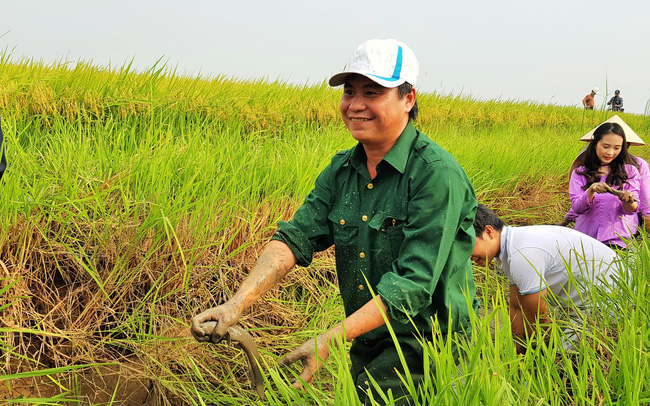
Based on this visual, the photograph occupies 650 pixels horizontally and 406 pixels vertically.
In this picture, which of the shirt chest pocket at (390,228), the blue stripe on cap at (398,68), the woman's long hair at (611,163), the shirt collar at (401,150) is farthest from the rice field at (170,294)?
the woman's long hair at (611,163)

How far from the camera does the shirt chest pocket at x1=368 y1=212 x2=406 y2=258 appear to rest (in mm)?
1769

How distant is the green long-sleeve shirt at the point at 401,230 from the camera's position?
1.59 m

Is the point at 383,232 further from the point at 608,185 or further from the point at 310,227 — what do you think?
the point at 608,185

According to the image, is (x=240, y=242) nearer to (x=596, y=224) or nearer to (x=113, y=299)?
(x=113, y=299)

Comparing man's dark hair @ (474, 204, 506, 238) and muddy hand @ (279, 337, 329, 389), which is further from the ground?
man's dark hair @ (474, 204, 506, 238)

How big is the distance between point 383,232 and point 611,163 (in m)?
2.79

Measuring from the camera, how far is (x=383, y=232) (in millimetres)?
1804

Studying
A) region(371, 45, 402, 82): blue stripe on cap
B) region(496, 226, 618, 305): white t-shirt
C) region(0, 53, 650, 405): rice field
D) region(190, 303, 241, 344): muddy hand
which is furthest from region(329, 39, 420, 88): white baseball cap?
region(496, 226, 618, 305): white t-shirt

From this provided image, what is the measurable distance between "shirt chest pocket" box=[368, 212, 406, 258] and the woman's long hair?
8.52 feet

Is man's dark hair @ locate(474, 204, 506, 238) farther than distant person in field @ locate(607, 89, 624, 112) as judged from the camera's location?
No

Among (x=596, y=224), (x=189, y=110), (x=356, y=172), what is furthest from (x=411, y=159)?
(x=189, y=110)

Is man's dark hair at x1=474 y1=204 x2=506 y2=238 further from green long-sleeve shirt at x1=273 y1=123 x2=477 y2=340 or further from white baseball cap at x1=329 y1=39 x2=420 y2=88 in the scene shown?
white baseball cap at x1=329 y1=39 x2=420 y2=88

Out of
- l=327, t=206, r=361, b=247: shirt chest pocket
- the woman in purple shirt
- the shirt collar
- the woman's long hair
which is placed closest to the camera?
the shirt collar

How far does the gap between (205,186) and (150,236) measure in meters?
0.48
